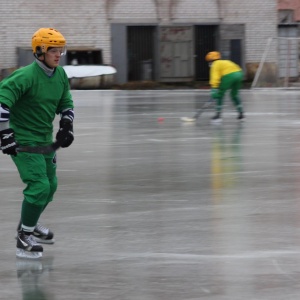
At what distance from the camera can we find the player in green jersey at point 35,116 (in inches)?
300

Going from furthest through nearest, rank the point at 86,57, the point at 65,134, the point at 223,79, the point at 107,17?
the point at 107,17, the point at 86,57, the point at 223,79, the point at 65,134

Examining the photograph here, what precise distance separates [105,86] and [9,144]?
32399 mm

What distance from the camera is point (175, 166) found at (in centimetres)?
1357

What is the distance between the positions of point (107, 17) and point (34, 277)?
3697 centimetres

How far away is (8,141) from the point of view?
7.45 m

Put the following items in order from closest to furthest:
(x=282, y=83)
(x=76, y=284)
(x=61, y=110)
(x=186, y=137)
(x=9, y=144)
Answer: (x=76, y=284) < (x=9, y=144) < (x=61, y=110) < (x=186, y=137) < (x=282, y=83)

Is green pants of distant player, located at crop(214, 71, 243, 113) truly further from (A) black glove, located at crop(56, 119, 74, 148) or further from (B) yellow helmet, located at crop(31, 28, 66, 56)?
(B) yellow helmet, located at crop(31, 28, 66, 56)

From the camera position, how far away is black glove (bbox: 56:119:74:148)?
789 cm

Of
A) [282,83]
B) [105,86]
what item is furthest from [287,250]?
[105,86]

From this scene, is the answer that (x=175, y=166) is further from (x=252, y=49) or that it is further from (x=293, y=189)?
(x=252, y=49)

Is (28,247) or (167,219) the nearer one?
(28,247)

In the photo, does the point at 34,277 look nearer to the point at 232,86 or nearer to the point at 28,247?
the point at 28,247

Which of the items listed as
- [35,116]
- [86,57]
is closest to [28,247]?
[35,116]

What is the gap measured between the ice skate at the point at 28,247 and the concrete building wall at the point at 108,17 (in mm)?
34428
